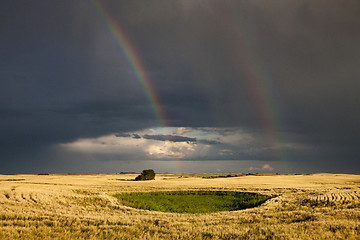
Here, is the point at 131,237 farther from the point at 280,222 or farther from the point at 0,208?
the point at 0,208

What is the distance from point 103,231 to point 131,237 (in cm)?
249

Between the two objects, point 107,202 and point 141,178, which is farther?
point 141,178

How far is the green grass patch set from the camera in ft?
119

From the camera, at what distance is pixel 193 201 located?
4094 centimetres

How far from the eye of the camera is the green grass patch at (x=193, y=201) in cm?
3629

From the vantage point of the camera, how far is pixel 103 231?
17.6m

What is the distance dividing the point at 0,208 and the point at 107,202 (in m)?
11.3

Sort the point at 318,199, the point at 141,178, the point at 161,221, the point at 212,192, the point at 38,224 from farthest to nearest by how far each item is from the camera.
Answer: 1. the point at 141,178
2. the point at 212,192
3. the point at 318,199
4. the point at 161,221
5. the point at 38,224

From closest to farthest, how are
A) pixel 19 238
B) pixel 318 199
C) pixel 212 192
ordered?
pixel 19 238
pixel 318 199
pixel 212 192

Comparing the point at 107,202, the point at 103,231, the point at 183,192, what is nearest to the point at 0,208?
the point at 107,202

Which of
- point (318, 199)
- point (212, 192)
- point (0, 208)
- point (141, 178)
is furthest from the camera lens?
point (141, 178)

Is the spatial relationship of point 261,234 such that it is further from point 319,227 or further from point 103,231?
point 103,231

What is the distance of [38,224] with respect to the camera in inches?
765

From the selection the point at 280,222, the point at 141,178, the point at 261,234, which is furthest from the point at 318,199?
the point at 141,178
